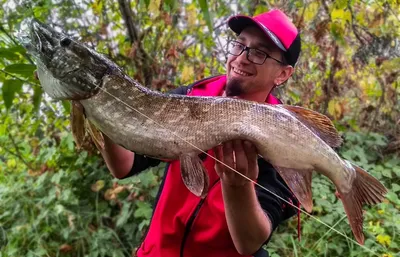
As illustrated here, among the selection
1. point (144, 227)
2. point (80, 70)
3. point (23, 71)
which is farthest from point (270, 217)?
point (144, 227)

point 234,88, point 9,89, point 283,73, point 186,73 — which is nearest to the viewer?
point 9,89

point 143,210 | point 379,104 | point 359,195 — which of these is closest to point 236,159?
point 359,195

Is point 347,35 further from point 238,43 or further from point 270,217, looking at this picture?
point 270,217

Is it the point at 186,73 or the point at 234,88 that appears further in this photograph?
the point at 186,73

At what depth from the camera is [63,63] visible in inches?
48.4

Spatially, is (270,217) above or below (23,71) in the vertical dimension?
below

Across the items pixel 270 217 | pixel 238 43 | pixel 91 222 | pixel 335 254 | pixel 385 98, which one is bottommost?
pixel 335 254

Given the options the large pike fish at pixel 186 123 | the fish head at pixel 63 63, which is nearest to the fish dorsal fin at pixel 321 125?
the large pike fish at pixel 186 123

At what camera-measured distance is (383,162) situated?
151 inches

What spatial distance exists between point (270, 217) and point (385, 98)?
315cm

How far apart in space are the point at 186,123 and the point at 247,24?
743mm

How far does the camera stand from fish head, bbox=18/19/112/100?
3.99 feet

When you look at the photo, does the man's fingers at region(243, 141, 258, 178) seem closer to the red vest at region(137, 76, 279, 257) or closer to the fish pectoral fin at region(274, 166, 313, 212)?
the fish pectoral fin at region(274, 166, 313, 212)

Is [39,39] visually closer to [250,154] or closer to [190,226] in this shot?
[250,154]
